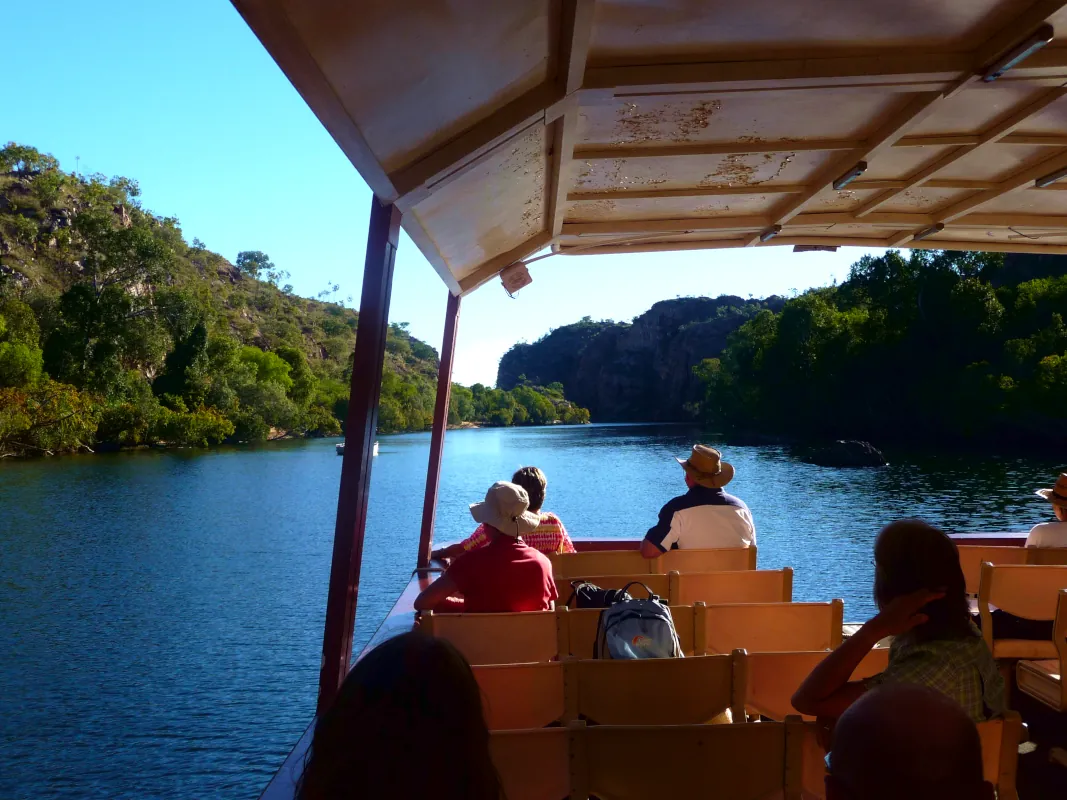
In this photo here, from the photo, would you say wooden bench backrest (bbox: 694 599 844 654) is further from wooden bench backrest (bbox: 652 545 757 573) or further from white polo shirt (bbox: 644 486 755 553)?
white polo shirt (bbox: 644 486 755 553)

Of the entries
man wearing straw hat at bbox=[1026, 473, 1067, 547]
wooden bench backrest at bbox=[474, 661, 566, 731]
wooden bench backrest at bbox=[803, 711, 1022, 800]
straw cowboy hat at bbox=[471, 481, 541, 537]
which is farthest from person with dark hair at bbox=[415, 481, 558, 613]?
man wearing straw hat at bbox=[1026, 473, 1067, 547]

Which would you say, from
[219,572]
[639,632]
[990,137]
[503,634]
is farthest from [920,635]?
[219,572]

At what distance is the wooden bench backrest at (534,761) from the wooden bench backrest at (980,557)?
2608 millimetres

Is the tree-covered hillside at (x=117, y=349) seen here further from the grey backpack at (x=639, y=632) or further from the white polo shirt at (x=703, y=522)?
the grey backpack at (x=639, y=632)

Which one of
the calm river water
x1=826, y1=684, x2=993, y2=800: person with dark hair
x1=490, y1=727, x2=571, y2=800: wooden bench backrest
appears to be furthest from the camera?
the calm river water

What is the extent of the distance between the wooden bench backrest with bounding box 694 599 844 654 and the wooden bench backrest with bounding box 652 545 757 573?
106 centimetres

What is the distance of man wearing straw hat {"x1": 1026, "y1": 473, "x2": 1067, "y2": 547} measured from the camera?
3.71 m

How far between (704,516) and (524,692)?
6.90 feet

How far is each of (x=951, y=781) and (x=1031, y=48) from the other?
231cm

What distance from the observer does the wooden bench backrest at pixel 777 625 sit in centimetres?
257

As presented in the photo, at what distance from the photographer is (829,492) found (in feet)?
69.7

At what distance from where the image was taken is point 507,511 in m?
3.06

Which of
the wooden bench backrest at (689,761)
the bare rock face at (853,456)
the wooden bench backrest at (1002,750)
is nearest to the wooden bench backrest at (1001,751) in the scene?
the wooden bench backrest at (1002,750)

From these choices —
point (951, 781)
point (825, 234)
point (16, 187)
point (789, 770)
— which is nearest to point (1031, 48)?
point (789, 770)
